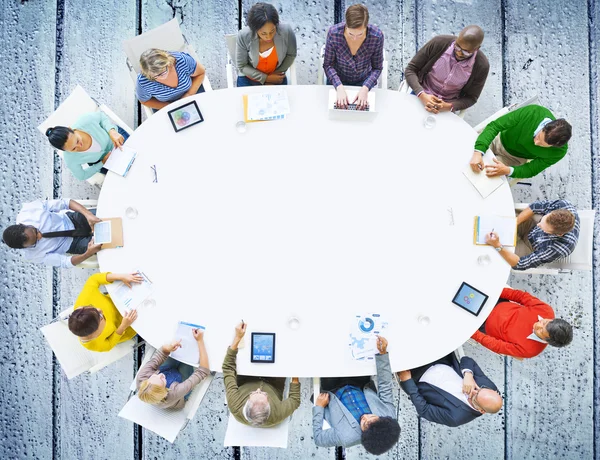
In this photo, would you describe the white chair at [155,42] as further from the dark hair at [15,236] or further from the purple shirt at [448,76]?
the purple shirt at [448,76]

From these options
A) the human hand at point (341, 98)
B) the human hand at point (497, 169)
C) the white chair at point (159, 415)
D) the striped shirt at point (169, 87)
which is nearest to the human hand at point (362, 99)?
the human hand at point (341, 98)

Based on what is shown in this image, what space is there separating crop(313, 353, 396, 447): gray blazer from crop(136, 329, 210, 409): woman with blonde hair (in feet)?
2.34

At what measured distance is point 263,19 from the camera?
7.69ft

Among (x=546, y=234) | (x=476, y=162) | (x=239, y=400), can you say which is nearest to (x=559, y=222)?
(x=546, y=234)

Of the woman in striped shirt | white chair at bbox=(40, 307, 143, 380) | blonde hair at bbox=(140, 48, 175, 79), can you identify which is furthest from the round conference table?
white chair at bbox=(40, 307, 143, 380)

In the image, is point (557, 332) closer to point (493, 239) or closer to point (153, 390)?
point (493, 239)

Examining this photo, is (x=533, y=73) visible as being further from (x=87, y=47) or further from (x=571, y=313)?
(x=87, y=47)

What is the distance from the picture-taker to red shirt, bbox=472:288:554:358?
8.07 ft

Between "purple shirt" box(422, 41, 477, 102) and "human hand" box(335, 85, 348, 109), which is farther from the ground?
"purple shirt" box(422, 41, 477, 102)

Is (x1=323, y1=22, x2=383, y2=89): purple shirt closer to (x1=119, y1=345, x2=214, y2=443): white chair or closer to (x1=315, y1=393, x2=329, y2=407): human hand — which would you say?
(x1=315, y1=393, x2=329, y2=407): human hand

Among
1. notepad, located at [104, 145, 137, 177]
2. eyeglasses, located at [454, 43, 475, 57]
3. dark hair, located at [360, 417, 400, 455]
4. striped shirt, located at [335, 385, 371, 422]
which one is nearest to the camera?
dark hair, located at [360, 417, 400, 455]

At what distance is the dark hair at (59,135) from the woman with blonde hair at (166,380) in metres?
1.24

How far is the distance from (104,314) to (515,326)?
2322 mm

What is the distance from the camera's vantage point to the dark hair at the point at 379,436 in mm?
2238
